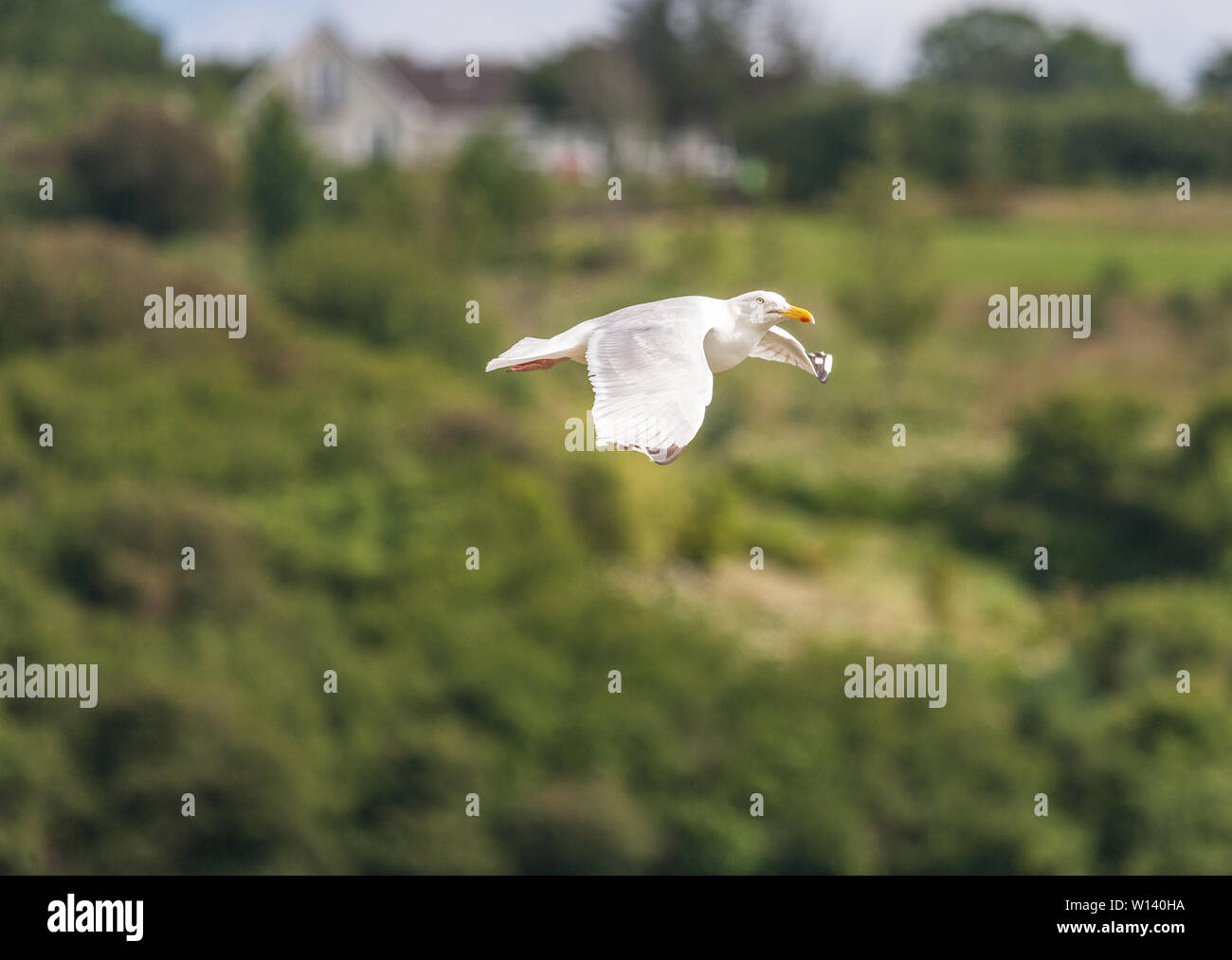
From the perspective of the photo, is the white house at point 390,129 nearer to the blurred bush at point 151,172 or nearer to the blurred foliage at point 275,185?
the blurred foliage at point 275,185

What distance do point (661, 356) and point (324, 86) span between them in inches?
2902

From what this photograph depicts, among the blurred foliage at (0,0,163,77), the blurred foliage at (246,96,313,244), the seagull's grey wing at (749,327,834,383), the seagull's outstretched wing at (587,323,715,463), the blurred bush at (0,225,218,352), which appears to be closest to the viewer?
the seagull's outstretched wing at (587,323,715,463)

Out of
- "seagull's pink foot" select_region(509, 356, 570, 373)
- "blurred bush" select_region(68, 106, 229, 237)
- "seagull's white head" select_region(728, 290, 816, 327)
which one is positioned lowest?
"seagull's pink foot" select_region(509, 356, 570, 373)

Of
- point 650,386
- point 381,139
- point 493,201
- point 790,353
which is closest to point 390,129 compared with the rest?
point 381,139

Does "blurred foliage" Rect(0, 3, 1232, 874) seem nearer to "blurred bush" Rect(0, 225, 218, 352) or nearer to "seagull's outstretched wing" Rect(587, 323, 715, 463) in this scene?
"blurred bush" Rect(0, 225, 218, 352)

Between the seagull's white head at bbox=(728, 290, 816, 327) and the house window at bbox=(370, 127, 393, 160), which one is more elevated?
the house window at bbox=(370, 127, 393, 160)

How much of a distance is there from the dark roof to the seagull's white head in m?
86.1

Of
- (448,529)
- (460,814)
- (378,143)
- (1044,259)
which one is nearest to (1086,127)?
(1044,259)

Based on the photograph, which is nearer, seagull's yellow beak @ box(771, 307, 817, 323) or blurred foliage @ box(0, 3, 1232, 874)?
seagull's yellow beak @ box(771, 307, 817, 323)

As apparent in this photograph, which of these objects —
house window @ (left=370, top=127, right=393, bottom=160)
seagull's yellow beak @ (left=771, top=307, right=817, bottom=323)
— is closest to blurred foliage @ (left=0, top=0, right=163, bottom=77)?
house window @ (left=370, top=127, right=393, bottom=160)

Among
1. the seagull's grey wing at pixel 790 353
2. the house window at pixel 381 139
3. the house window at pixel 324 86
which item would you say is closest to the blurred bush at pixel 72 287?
the house window at pixel 324 86

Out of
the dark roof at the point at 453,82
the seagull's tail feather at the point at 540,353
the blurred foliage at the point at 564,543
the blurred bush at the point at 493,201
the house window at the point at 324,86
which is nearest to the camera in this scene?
the seagull's tail feather at the point at 540,353

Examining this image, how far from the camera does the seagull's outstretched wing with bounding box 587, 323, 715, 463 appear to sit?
19.4 ft

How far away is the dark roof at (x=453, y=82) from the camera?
93.7 meters
